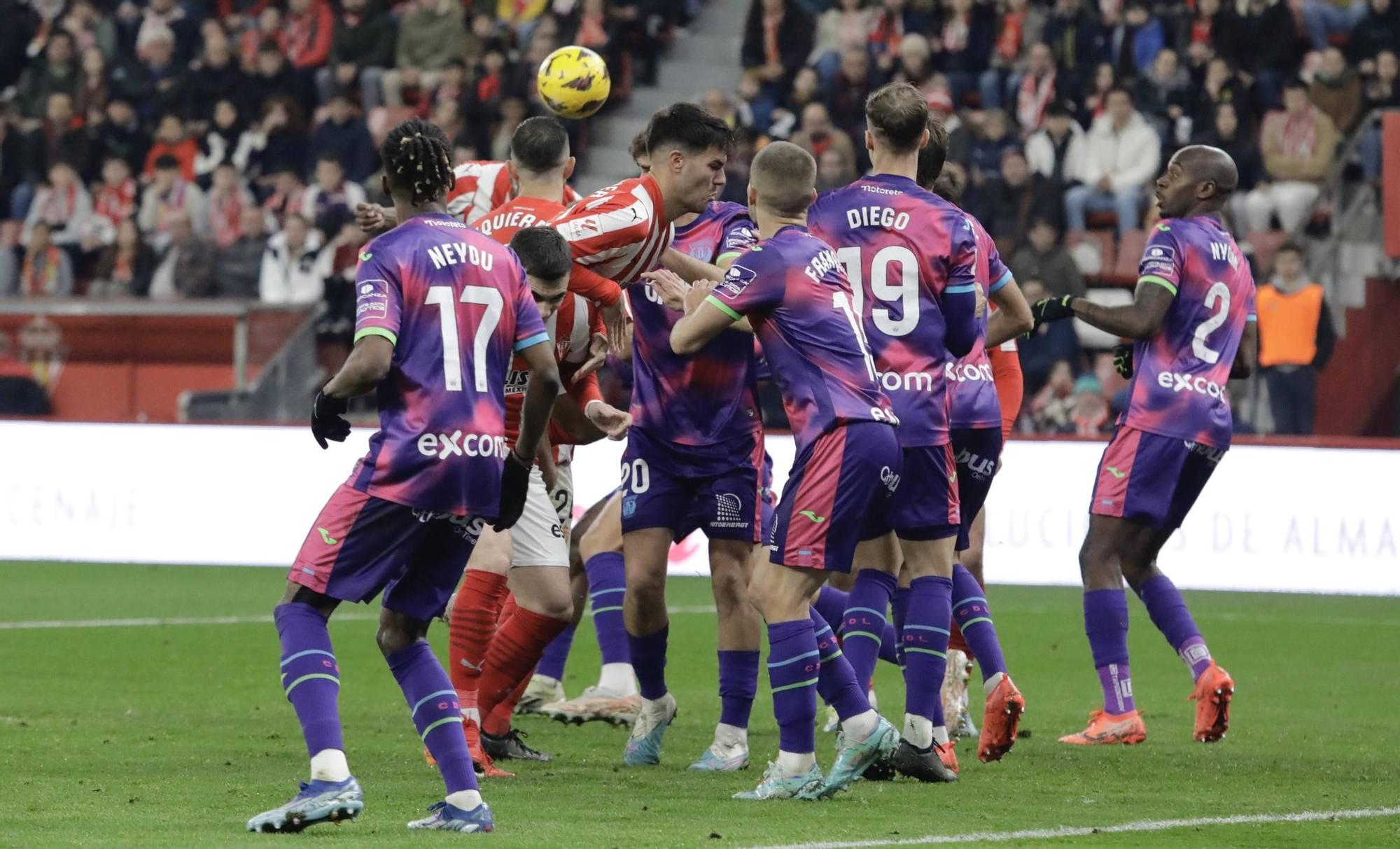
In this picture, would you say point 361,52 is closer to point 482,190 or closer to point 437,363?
point 482,190

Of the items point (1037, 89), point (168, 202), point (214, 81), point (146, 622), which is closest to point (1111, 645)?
point (146, 622)

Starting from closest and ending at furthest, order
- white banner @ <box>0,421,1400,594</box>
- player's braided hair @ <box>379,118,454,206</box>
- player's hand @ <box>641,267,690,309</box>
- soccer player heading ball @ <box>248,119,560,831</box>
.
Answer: soccer player heading ball @ <box>248,119,560,831</box> → player's braided hair @ <box>379,118,454,206</box> → player's hand @ <box>641,267,690,309</box> → white banner @ <box>0,421,1400,594</box>

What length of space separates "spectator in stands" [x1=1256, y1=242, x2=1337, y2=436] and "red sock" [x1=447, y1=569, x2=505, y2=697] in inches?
430

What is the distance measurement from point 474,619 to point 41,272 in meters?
15.5

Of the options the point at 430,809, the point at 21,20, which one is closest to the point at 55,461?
the point at 21,20

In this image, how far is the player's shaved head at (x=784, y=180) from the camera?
22.4 ft

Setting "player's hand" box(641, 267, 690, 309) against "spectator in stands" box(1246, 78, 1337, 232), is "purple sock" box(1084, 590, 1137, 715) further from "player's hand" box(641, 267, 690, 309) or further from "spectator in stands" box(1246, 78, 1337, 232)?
"spectator in stands" box(1246, 78, 1337, 232)

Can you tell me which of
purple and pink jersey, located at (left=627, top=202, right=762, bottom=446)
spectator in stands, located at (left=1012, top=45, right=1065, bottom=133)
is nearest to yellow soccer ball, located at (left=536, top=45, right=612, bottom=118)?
purple and pink jersey, located at (left=627, top=202, right=762, bottom=446)

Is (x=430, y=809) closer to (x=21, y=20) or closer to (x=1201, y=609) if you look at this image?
(x=1201, y=609)

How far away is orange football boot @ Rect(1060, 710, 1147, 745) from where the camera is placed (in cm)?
840

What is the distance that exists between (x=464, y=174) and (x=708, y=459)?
261cm

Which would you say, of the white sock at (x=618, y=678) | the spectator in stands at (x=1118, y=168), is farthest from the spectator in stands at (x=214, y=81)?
the white sock at (x=618, y=678)

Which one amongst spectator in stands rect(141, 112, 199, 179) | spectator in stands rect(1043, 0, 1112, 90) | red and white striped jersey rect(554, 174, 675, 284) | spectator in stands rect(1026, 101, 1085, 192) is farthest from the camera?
spectator in stands rect(141, 112, 199, 179)

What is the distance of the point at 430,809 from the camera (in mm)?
6227
